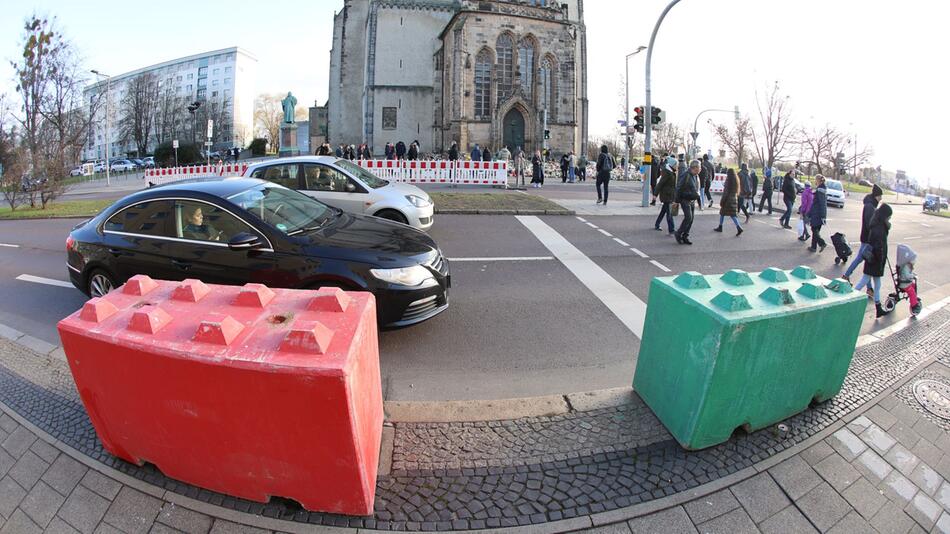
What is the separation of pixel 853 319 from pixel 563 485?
2.48 meters

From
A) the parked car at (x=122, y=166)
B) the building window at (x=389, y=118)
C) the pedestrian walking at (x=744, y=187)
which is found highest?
the building window at (x=389, y=118)

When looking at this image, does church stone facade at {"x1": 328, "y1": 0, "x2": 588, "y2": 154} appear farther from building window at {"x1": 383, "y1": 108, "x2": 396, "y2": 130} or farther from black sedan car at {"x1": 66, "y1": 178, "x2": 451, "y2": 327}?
black sedan car at {"x1": 66, "y1": 178, "x2": 451, "y2": 327}

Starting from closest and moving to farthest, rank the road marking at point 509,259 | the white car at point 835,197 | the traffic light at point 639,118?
the road marking at point 509,259, the traffic light at point 639,118, the white car at point 835,197

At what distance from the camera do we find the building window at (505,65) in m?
39.0

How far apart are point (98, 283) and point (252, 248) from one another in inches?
91.7

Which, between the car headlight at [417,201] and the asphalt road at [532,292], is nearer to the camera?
the asphalt road at [532,292]

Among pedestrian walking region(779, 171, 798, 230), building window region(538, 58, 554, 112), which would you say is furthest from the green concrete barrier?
building window region(538, 58, 554, 112)

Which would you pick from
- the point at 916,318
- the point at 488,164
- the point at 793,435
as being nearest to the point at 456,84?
the point at 488,164

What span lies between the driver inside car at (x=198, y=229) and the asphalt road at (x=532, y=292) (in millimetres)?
1947

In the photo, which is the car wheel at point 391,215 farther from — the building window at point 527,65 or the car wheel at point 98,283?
the building window at point 527,65

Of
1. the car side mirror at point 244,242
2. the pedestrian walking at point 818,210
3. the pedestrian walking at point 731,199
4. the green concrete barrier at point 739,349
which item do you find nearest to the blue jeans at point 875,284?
the pedestrian walking at point 818,210

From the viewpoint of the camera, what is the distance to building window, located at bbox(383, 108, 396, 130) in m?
46.0

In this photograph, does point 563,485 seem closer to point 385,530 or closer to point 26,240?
point 385,530

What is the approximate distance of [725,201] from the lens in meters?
12.9
